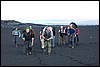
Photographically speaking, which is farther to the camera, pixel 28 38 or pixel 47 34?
pixel 47 34

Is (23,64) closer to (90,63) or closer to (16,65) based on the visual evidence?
(16,65)

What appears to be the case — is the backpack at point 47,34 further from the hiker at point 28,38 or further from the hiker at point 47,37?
the hiker at point 28,38

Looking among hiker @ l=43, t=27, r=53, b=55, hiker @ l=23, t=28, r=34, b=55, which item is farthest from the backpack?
hiker @ l=23, t=28, r=34, b=55

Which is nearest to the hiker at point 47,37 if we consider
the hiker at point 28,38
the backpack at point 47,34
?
the backpack at point 47,34

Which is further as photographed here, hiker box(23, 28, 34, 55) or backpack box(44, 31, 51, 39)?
backpack box(44, 31, 51, 39)

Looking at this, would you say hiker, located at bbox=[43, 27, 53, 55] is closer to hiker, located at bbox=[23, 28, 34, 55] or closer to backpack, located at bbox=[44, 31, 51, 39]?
backpack, located at bbox=[44, 31, 51, 39]

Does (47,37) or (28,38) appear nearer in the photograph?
(28,38)

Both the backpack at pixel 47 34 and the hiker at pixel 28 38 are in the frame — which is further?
the backpack at pixel 47 34

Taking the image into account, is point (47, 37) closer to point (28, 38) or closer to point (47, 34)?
point (47, 34)

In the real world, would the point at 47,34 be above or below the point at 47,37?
above

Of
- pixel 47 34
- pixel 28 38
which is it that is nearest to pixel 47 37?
pixel 47 34

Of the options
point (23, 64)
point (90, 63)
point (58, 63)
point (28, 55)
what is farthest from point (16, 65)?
point (28, 55)

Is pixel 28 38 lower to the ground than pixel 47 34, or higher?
lower

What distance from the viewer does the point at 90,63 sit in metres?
15.4
